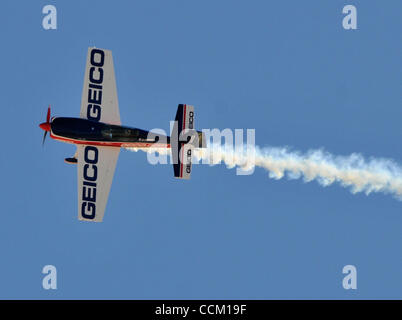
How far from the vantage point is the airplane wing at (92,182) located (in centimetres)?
3991

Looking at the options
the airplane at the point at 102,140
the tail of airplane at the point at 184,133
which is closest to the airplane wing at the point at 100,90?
the airplane at the point at 102,140

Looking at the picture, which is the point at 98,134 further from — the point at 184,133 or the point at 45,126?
the point at 184,133

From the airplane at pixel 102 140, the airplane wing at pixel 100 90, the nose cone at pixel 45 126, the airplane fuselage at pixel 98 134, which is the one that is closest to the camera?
the airplane fuselage at pixel 98 134

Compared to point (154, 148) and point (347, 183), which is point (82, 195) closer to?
point (154, 148)

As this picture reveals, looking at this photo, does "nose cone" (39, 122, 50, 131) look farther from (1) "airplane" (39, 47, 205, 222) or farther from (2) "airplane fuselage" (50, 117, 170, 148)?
(2) "airplane fuselage" (50, 117, 170, 148)

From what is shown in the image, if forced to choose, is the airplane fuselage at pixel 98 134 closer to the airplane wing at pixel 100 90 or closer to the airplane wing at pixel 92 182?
the airplane wing at pixel 92 182

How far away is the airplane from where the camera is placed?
39.5m

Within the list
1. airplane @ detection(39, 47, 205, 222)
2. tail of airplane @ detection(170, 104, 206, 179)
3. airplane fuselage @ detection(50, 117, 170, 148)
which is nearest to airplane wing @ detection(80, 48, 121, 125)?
airplane @ detection(39, 47, 205, 222)

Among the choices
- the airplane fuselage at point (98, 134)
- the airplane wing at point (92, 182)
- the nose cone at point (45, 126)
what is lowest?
the airplane wing at point (92, 182)

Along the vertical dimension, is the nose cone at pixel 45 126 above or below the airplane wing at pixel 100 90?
below

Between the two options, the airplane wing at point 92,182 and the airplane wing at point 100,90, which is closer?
the airplane wing at point 92,182
